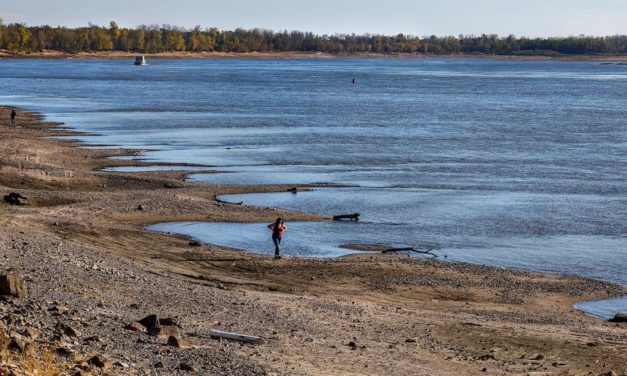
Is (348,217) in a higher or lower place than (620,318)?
lower

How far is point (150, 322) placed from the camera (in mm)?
16672

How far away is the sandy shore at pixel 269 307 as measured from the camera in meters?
15.6

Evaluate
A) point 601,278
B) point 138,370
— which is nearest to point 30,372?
point 138,370

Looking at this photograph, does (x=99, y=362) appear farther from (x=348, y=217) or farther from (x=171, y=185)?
(x=171, y=185)

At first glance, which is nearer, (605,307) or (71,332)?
(71,332)

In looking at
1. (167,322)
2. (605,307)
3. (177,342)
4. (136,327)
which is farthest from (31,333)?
(605,307)

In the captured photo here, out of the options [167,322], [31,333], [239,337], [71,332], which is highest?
[31,333]

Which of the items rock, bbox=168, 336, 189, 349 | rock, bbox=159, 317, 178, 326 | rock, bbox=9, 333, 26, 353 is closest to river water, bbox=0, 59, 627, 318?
rock, bbox=159, 317, 178, 326

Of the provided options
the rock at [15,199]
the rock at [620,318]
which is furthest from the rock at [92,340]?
the rock at [15,199]

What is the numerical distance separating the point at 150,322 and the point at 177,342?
1.01m

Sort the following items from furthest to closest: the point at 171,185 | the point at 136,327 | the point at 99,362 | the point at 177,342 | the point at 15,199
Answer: the point at 171,185 < the point at 15,199 < the point at 136,327 < the point at 177,342 < the point at 99,362

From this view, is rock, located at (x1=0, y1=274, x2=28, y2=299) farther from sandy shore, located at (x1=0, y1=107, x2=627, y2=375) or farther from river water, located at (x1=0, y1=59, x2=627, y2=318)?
river water, located at (x1=0, y1=59, x2=627, y2=318)

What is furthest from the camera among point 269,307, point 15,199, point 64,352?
point 15,199

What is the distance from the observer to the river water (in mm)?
33500
